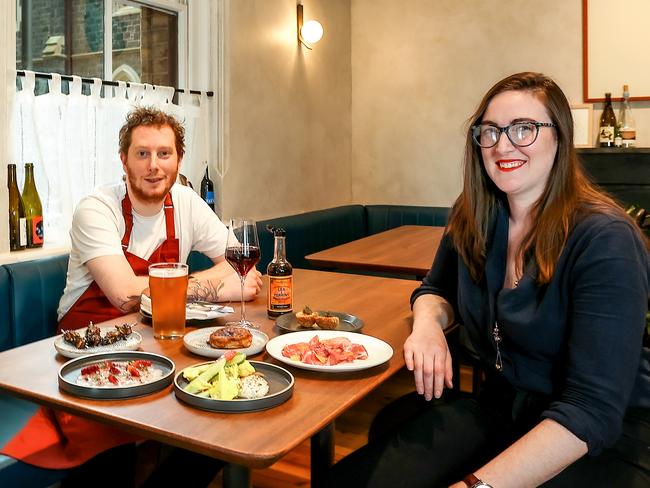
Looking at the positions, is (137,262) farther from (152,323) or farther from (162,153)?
(152,323)

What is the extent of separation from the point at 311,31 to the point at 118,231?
110 inches

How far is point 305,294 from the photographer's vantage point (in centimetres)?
220

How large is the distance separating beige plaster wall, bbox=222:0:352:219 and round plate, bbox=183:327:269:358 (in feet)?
8.12

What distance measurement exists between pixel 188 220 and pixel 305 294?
0.67m

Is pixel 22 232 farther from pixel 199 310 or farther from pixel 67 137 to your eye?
pixel 199 310

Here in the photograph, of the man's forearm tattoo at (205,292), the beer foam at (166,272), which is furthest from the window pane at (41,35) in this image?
the beer foam at (166,272)

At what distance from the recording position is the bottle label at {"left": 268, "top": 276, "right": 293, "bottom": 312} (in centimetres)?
189

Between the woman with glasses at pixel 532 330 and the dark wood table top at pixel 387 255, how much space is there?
1120 millimetres

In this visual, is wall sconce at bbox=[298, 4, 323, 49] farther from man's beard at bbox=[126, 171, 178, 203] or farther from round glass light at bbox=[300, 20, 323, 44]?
man's beard at bbox=[126, 171, 178, 203]

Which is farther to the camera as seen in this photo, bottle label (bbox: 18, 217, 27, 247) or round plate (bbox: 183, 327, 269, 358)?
bottle label (bbox: 18, 217, 27, 247)

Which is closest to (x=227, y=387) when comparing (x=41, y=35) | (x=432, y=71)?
(x=41, y=35)

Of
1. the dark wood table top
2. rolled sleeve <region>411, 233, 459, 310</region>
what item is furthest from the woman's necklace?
the dark wood table top

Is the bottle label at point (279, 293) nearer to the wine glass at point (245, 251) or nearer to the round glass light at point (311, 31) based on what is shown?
the wine glass at point (245, 251)

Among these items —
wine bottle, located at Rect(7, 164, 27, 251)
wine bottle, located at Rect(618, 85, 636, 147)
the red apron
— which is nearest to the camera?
the red apron
